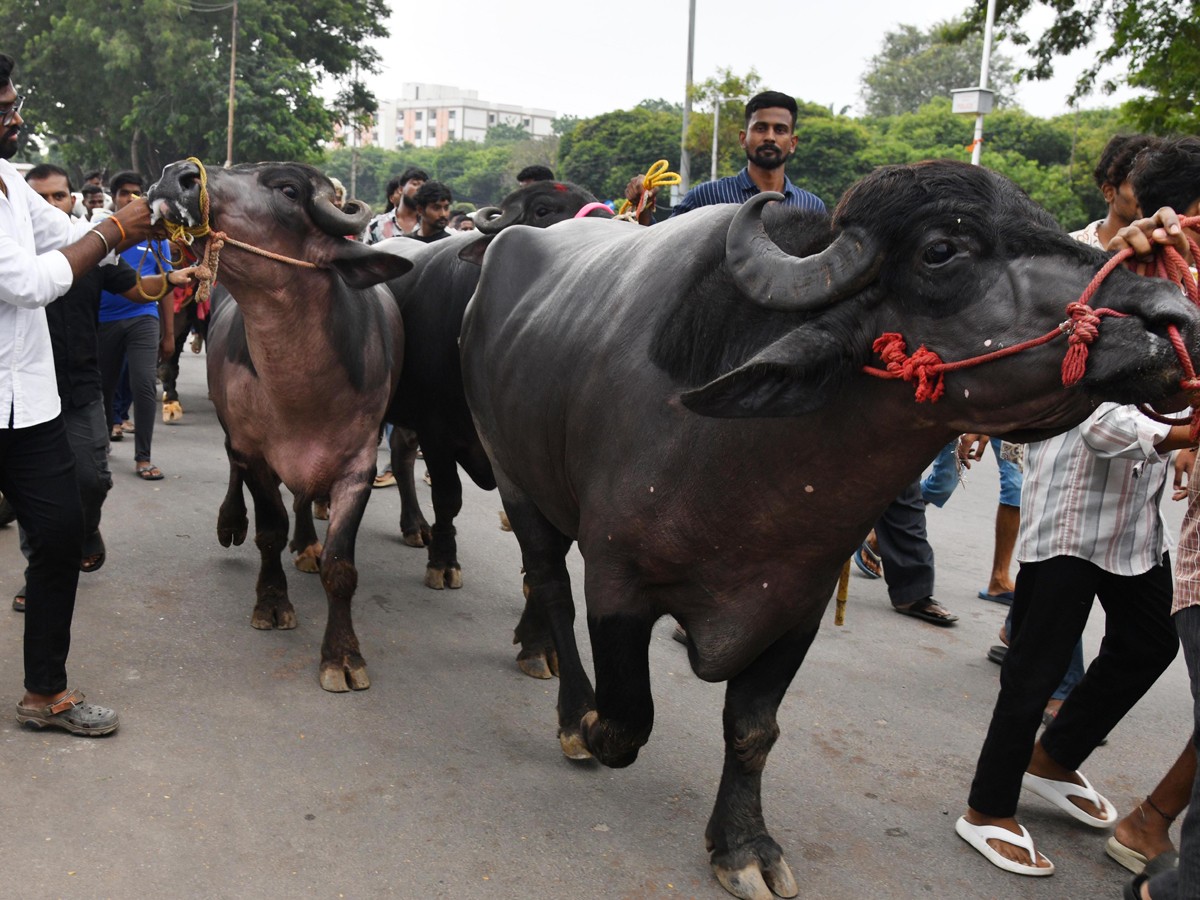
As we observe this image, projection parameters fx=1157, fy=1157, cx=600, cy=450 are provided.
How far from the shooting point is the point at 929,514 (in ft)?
28.7

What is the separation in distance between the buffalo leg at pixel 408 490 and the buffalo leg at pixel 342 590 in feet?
6.44

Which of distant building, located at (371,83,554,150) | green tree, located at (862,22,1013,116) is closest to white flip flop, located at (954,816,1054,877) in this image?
green tree, located at (862,22,1013,116)

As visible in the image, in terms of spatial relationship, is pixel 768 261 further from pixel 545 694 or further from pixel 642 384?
pixel 545 694

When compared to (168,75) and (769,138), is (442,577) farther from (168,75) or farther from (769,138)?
(168,75)

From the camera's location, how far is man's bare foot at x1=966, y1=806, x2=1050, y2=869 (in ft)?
11.6

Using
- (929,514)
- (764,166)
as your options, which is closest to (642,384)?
(764,166)

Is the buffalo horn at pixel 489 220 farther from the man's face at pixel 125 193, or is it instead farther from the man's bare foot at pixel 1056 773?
the man's face at pixel 125 193

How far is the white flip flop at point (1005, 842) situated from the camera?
3525mm

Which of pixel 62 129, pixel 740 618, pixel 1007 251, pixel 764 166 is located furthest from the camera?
pixel 62 129

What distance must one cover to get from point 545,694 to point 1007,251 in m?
2.88

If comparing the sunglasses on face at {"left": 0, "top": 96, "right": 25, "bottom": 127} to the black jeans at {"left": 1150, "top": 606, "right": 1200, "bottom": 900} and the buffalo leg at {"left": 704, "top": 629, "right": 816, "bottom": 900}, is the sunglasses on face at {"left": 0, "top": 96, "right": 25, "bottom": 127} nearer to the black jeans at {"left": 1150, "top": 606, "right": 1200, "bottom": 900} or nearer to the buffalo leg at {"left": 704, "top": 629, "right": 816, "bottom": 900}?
Answer: the buffalo leg at {"left": 704, "top": 629, "right": 816, "bottom": 900}

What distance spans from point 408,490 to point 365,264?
8.08 ft

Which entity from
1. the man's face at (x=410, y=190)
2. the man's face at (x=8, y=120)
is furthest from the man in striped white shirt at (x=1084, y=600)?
the man's face at (x=410, y=190)

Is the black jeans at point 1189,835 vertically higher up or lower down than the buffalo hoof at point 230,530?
higher up
